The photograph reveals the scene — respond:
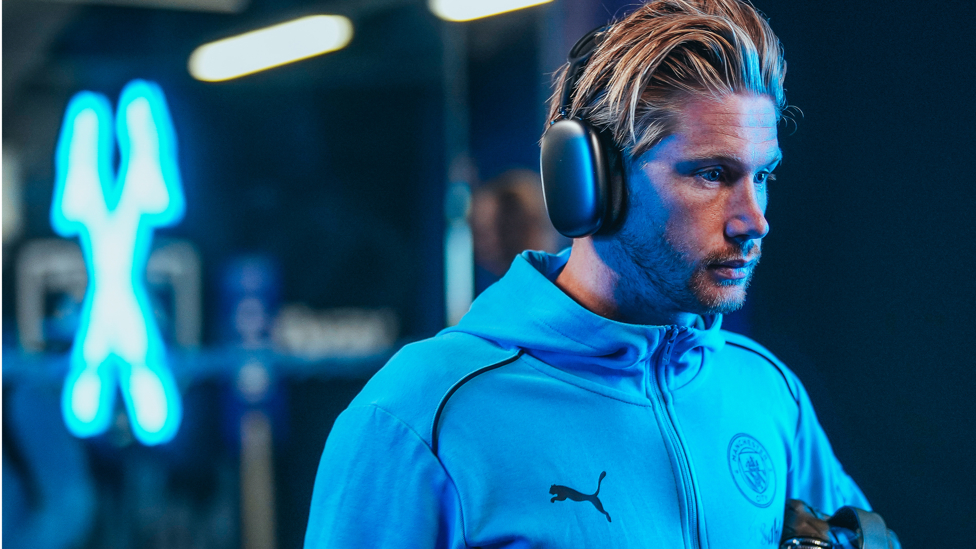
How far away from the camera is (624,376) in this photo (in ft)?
2.99

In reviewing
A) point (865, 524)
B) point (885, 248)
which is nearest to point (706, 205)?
point (865, 524)

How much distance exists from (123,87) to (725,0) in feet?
8.38

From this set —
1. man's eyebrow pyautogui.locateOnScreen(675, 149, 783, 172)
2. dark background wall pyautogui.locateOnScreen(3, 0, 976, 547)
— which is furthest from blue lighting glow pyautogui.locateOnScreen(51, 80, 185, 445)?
man's eyebrow pyautogui.locateOnScreen(675, 149, 783, 172)

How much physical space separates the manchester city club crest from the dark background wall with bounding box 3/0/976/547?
506 mm

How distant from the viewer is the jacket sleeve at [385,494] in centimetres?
79

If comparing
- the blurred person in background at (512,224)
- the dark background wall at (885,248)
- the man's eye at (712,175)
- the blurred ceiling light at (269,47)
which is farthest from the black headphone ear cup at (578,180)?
the blurred ceiling light at (269,47)

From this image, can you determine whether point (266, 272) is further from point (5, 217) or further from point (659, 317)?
point (659, 317)

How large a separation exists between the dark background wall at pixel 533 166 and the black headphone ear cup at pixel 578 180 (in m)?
0.69

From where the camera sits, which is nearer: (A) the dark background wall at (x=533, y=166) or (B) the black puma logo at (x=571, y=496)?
(B) the black puma logo at (x=571, y=496)

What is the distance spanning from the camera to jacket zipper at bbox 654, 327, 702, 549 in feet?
2.80

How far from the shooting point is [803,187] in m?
1.46

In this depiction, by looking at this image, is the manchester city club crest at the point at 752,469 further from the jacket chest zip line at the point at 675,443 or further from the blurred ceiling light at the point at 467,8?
the blurred ceiling light at the point at 467,8

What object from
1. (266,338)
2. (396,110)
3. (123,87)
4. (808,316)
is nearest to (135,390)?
(266,338)

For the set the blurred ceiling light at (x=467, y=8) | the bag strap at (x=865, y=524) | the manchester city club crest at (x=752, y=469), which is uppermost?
the blurred ceiling light at (x=467, y=8)
